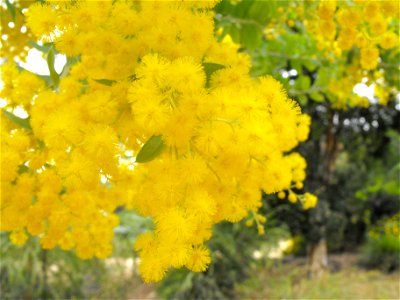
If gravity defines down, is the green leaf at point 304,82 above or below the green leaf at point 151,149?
above

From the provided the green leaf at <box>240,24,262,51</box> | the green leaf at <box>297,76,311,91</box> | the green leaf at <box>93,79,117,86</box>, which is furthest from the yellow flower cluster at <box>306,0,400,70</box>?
the green leaf at <box>297,76,311,91</box>

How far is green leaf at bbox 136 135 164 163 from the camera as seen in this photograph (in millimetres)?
807

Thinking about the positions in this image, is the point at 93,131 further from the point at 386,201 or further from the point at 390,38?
the point at 386,201

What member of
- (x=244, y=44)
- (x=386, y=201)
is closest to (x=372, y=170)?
(x=386, y=201)

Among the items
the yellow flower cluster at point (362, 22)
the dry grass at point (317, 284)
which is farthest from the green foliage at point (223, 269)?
the yellow flower cluster at point (362, 22)

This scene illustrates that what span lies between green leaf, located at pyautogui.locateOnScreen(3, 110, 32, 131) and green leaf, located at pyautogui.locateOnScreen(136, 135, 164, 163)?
39 cm

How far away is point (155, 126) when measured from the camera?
28.8 inches

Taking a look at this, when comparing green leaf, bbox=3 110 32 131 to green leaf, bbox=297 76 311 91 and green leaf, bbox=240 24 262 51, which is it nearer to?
green leaf, bbox=240 24 262 51

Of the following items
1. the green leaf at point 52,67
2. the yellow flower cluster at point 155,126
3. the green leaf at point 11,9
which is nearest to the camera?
the yellow flower cluster at point 155,126

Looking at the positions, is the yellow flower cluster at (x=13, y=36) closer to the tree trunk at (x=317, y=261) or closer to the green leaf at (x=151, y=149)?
the green leaf at (x=151, y=149)

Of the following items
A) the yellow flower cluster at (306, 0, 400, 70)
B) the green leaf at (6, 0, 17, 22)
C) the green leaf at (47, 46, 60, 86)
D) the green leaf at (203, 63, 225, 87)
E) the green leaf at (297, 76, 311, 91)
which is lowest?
the green leaf at (203, 63, 225, 87)

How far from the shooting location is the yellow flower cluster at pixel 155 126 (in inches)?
29.2

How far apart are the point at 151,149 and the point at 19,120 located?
0.43 m

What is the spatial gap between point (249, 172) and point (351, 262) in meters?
7.47
